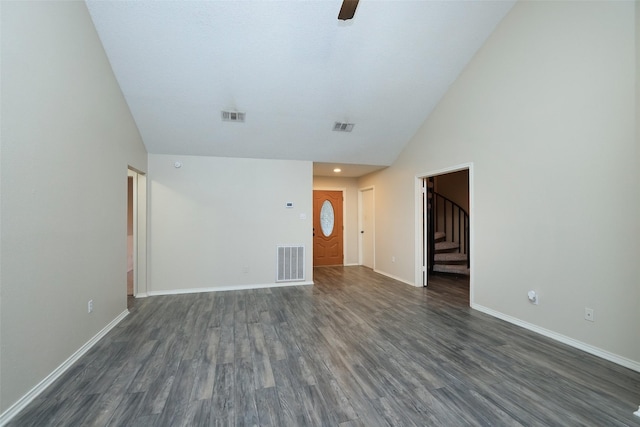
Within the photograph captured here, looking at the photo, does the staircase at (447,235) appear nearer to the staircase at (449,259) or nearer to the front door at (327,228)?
the staircase at (449,259)

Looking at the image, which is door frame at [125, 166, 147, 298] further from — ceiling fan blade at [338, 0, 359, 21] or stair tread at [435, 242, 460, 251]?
stair tread at [435, 242, 460, 251]

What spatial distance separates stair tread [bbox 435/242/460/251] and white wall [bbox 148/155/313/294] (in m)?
3.34

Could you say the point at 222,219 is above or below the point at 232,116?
below

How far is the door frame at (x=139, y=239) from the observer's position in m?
4.32

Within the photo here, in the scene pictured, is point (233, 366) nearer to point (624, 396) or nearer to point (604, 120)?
point (624, 396)

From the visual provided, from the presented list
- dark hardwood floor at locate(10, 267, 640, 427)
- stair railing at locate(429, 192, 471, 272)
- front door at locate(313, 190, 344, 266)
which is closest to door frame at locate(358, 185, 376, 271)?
front door at locate(313, 190, 344, 266)

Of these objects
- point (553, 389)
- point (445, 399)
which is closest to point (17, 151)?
point (445, 399)

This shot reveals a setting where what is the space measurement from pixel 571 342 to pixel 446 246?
12.8 feet

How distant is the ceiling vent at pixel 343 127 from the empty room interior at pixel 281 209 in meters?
0.10

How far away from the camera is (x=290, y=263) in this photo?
5117 millimetres

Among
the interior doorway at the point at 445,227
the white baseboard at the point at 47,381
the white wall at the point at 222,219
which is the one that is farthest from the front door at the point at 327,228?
the white baseboard at the point at 47,381

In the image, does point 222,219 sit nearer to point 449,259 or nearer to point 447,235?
point 449,259

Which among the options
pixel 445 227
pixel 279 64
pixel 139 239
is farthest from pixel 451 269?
pixel 139 239

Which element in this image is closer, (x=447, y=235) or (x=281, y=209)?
(x=281, y=209)
